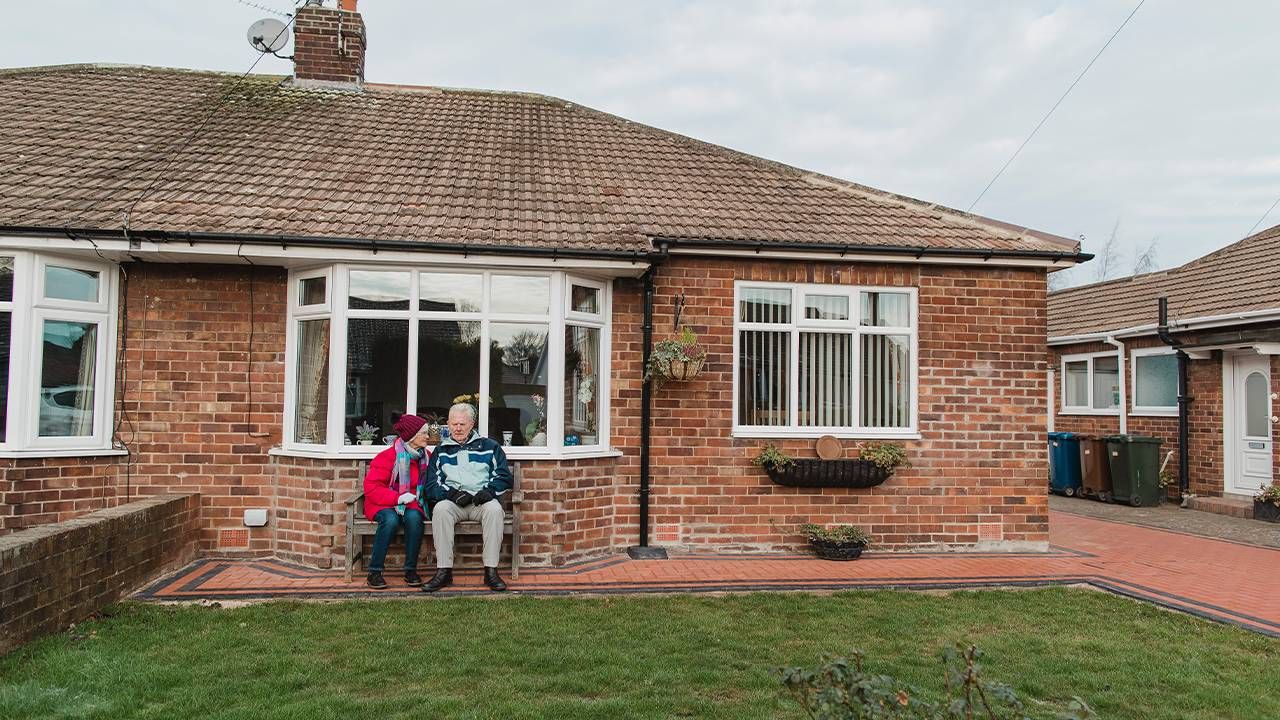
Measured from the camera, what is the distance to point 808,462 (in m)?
7.99

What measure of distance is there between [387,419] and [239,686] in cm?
333

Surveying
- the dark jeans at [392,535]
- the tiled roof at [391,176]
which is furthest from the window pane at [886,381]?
the dark jeans at [392,535]

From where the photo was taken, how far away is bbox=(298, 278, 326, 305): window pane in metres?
7.47

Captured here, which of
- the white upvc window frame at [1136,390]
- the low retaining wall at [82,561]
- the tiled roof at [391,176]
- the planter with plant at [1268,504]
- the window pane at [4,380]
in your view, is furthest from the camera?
the white upvc window frame at [1136,390]

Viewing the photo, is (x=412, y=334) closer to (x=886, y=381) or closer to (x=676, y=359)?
(x=676, y=359)

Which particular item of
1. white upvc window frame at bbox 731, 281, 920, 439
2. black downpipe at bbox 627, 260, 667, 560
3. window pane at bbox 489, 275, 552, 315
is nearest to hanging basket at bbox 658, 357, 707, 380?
black downpipe at bbox 627, 260, 667, 560

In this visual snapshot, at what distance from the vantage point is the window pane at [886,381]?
841cm

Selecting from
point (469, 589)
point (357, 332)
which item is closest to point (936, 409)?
point (469, 589)

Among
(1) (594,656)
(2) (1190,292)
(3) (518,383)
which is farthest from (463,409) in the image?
(2) (1190,292)

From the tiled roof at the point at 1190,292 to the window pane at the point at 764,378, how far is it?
7659 mm

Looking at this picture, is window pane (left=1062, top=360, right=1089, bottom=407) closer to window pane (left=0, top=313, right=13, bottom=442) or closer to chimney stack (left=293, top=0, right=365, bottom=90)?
chimney stack (left=293, top=0, right=365, bottom=90)

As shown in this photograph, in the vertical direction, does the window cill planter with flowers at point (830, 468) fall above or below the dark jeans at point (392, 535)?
above

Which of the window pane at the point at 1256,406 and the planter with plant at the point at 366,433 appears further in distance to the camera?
the window pane at the point at 1256,406

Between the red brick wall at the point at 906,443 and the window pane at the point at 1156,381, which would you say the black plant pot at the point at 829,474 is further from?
the window pane at the point at 1156,381
